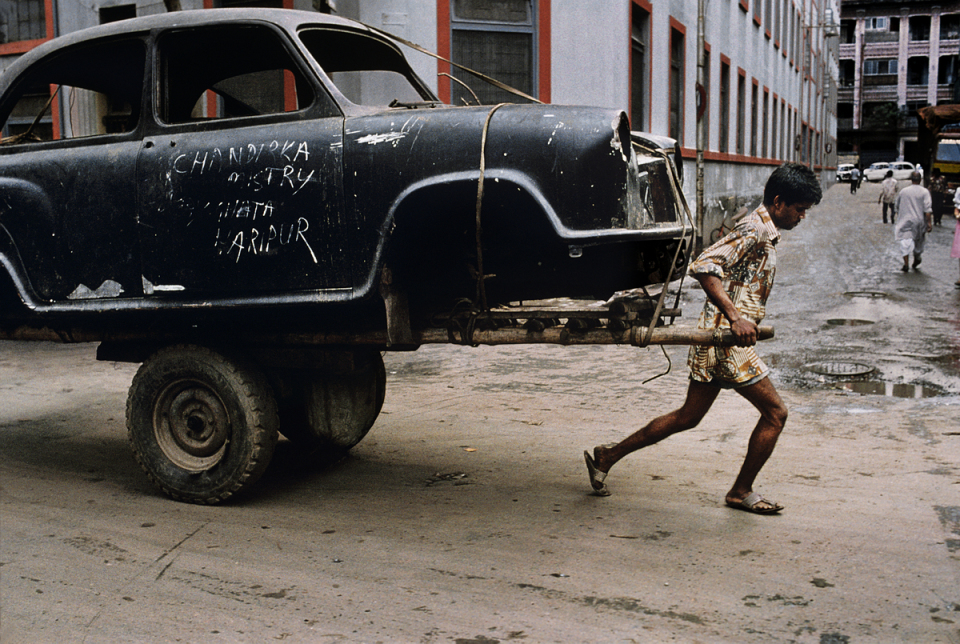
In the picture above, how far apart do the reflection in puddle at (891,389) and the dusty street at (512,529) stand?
0.12ft

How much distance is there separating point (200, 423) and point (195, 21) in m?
2.07

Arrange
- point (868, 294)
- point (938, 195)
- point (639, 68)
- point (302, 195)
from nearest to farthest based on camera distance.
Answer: point (302, 195), point (868, 294), point (639, 68), point (938, 195)

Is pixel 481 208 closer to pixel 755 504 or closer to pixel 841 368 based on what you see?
pixel 755 504

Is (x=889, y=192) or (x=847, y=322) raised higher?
(x=889, y=192)

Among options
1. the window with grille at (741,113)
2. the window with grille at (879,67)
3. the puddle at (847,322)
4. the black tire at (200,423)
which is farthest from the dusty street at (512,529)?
the window with grille at (879,67)

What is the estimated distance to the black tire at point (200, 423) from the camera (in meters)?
4.60

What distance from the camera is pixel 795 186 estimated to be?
4.27 meters

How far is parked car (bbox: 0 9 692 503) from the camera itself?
4012mm

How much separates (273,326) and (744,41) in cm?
2218

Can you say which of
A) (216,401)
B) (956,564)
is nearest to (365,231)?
(216,401)

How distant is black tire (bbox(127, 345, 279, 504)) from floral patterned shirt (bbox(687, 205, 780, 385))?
218 centimetres

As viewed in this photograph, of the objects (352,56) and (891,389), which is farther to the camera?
(891,389)

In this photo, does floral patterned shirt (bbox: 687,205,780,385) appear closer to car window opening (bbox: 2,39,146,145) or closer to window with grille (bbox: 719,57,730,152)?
car window opening (bbox: 2,39,146,145)

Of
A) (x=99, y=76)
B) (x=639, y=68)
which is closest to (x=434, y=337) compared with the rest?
(x=99, y=76)
